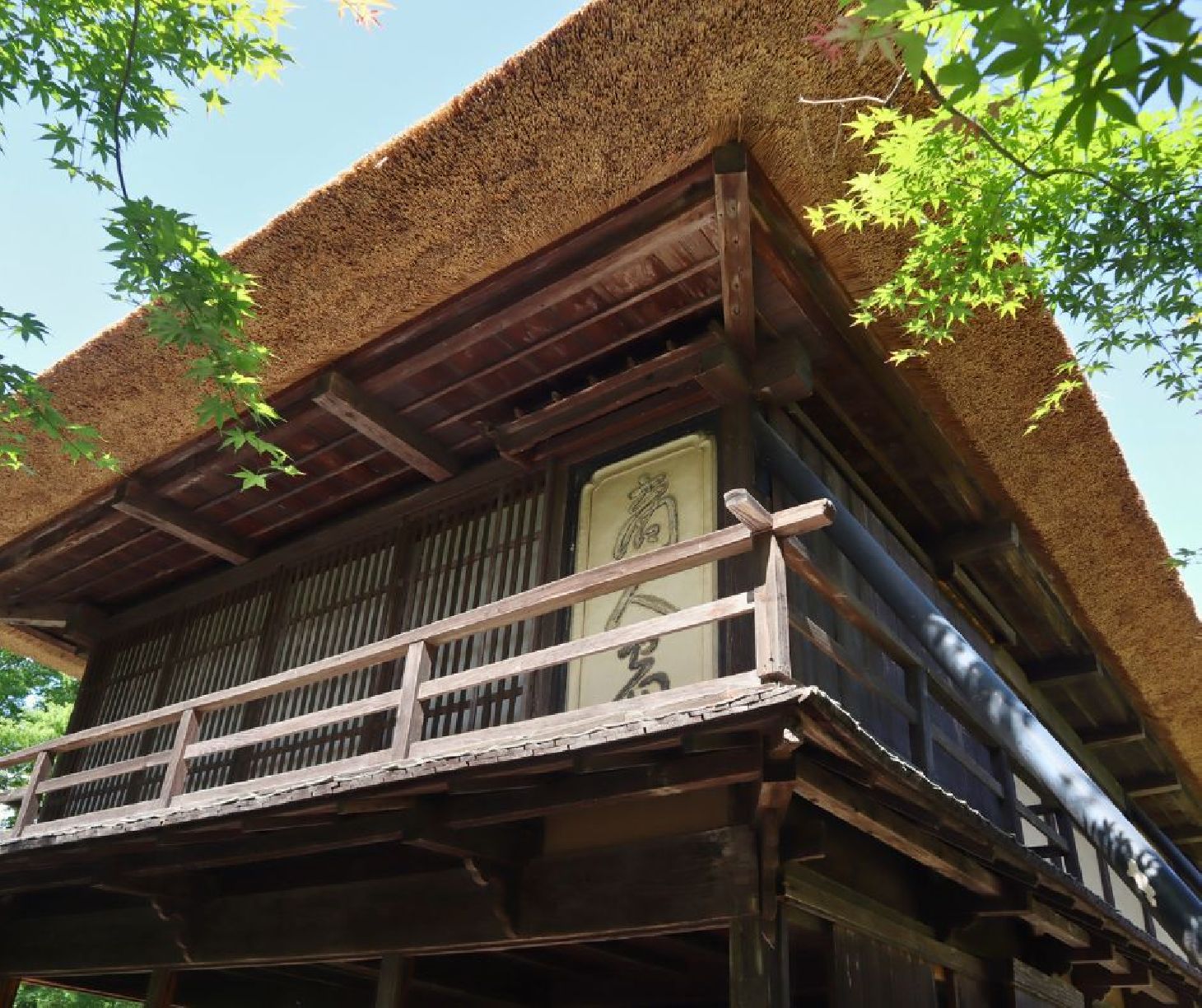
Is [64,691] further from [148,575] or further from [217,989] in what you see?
[217,989]

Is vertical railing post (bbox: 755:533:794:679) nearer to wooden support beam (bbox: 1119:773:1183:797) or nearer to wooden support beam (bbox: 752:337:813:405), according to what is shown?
wooden support beam (bbox: 752:337:813:405)

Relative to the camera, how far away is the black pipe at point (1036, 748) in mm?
5082

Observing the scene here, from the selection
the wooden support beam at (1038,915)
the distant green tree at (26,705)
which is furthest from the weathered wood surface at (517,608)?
the distant green tree at (26,705)

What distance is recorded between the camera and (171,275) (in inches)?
201

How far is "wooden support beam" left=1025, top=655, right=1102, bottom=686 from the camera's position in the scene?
33.3 ft

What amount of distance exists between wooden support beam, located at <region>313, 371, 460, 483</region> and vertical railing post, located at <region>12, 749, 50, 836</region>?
11.0 feet

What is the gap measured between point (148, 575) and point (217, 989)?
4.00 m

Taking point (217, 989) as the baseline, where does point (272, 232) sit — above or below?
above

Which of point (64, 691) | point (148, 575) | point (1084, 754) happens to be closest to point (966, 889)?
point (1084, 754)

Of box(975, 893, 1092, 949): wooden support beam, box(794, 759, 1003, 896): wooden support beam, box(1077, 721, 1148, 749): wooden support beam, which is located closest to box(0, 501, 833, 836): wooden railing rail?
box(794, 759, 1003, 896): wooden support beam

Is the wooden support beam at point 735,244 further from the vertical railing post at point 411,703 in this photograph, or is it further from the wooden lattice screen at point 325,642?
the vertical railing post at point 411,703

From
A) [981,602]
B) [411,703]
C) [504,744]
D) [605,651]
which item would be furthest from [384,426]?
[981,602]

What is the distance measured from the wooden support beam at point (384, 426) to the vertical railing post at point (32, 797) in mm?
3345

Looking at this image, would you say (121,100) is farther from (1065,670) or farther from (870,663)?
(1065,670)
